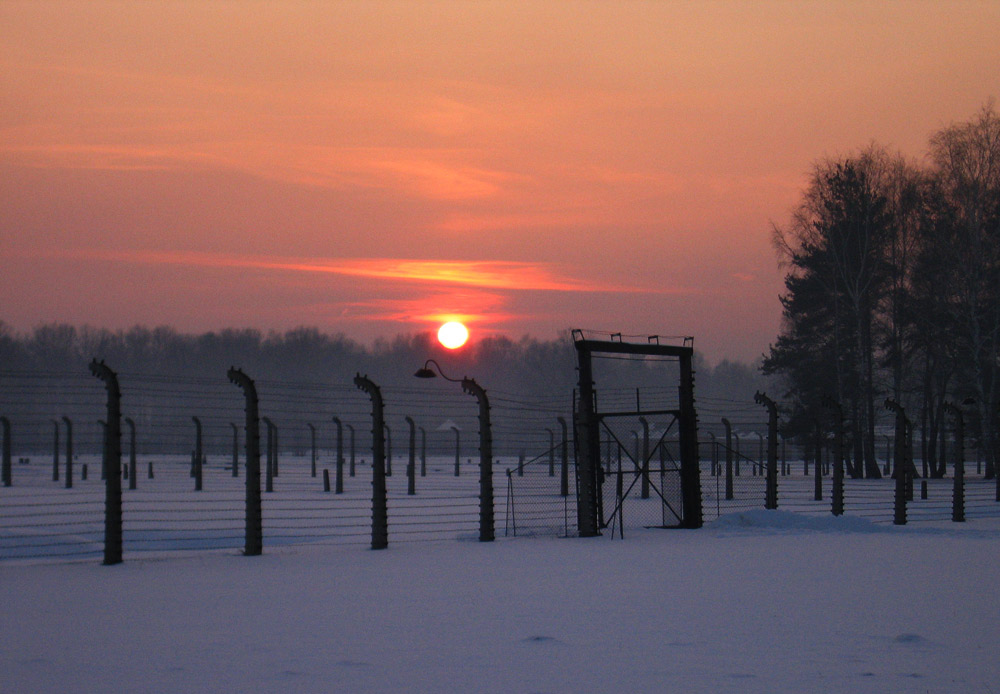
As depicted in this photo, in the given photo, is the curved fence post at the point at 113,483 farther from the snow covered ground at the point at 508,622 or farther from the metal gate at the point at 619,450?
the metal gate at the point at 619,450

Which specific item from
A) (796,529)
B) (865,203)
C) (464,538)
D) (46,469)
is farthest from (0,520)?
(865,203)

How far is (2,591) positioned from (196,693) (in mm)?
5167

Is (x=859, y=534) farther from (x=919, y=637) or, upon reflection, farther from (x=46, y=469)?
(x=46, y=469)

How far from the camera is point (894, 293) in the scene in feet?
142

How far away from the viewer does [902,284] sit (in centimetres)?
4384

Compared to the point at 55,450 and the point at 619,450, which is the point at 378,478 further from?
the point at 55,450

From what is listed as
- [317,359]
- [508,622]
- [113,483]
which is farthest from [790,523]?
[317,359]

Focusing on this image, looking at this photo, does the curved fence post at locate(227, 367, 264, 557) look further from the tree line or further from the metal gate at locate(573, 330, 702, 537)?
the tree line

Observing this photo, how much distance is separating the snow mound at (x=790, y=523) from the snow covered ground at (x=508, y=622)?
3.23 metres

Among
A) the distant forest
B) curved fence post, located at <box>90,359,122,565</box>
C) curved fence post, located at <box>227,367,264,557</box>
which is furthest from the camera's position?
the distant forest

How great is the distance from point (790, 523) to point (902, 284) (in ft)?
97.1

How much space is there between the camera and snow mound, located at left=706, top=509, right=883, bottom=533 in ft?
56.3

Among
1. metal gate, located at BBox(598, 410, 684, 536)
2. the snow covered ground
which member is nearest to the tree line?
metal gate, located at BBox(598, 410, 684, 536)

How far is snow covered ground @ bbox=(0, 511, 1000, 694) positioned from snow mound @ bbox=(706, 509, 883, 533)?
10.6 feet
